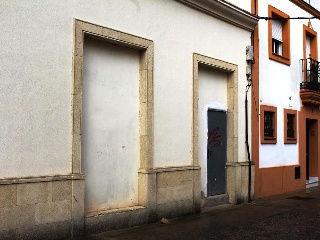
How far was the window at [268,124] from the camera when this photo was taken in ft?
40.9

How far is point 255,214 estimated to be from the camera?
9695mm

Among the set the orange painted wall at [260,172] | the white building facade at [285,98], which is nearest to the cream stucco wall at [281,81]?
the white building facade at [285,98]

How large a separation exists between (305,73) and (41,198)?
37.3 ft

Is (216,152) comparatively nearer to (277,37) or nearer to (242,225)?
(242,225)

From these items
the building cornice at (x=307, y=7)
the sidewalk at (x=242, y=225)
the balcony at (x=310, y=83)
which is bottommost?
the sidewalk at (x=242, y=225)

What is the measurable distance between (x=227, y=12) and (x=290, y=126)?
5.42m

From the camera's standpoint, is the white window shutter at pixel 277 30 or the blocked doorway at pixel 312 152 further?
the blocked doorway at pixel 312 152

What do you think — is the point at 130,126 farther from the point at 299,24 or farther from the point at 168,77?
the point at 299,24

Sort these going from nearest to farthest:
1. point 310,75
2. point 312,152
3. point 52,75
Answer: point 52,75
point 310,75
point 312,152

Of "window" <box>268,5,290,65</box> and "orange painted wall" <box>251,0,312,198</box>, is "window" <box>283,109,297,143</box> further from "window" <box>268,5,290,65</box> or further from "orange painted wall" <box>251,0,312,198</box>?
"window" <box>268,5,290,65</box>

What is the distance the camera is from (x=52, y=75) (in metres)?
6.74

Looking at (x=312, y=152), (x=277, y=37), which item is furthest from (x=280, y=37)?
(x=312, y=152)

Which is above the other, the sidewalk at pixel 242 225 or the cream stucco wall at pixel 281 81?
the cream stucco wall at pixel 281 81

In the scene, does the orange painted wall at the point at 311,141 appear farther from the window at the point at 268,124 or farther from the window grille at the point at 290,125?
the window at the point at 268,124
